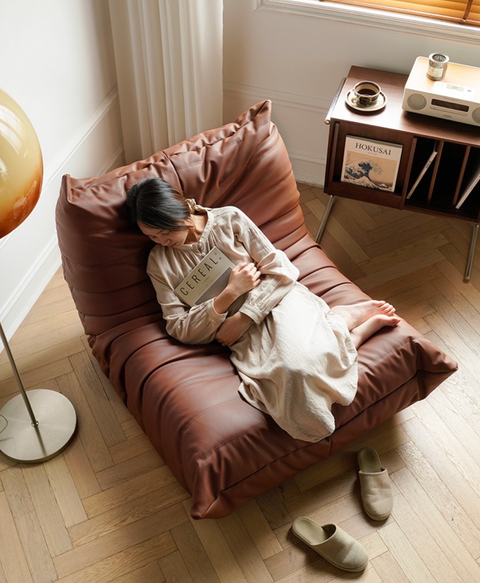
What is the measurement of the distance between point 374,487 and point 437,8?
1.77 meters

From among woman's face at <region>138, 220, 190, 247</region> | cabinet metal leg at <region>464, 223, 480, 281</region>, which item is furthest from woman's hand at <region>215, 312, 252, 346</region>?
cabinet metal leg at <region>464, 223, 480, 281</region>

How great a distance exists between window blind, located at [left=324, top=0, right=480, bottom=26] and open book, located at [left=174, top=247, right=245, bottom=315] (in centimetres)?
122

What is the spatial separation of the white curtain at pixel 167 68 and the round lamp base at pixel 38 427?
1263 mm

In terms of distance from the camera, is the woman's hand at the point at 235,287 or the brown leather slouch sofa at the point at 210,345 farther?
the woman's hand at the point at 235,287

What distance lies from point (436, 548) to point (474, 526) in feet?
0.48

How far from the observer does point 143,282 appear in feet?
7.13

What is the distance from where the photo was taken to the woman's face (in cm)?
196

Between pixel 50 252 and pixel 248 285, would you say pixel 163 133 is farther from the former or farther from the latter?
pixel 248 285

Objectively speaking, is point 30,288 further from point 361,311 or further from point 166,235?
point 361,311

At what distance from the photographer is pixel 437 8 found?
2.45m

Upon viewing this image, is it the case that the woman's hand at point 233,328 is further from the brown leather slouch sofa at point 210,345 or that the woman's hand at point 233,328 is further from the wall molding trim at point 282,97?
the wall molding trim at point 282,97

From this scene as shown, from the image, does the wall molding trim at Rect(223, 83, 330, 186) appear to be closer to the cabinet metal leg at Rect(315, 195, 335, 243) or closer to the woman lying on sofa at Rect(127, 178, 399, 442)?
the cabinet metal leg at Rect(315, 195, 335, 243)

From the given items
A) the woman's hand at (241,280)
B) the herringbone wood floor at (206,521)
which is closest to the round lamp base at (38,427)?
the herringbone wood floor at (206,521)

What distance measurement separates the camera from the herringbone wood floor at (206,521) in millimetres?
1925
